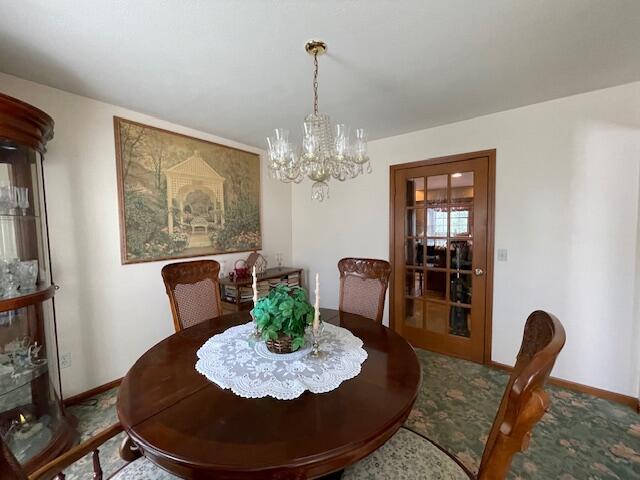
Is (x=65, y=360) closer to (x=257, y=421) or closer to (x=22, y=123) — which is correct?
(x=22, y=123)

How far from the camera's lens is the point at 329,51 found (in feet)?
5.38

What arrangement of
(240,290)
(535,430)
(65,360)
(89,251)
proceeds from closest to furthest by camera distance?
(535,430)
(65,360)
(89,251)
(240,290)

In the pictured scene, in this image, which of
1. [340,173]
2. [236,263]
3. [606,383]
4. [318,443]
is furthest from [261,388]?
[606,383]

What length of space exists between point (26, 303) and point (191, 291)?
83cm

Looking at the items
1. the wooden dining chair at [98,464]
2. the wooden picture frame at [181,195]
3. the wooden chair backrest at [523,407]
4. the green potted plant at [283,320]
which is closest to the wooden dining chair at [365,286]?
the green potted plant at [283,320]

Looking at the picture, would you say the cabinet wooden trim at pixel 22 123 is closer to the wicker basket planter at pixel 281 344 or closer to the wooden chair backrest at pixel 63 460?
the wooden chair backrest at pixel 63 460

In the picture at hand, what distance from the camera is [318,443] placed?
802mm

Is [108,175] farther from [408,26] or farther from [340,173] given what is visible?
[408,26]

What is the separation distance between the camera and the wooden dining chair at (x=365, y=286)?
6.79 ft

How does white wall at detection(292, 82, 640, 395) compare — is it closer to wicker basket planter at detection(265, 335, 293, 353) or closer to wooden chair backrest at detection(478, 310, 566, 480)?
wooden chair backrest at detection(478, 310, 566, 480)

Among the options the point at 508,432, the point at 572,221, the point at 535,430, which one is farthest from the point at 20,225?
the point at 572,221

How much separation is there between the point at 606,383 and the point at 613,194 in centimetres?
147

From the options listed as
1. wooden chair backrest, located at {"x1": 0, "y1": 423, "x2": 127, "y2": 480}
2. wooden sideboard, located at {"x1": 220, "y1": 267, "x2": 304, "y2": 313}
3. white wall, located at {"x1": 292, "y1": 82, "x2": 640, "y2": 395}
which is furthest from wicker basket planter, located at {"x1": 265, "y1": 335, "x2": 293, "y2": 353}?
white wall, located at {"x1": 292, "y1": 82, "x2": 640, "y2": 395}

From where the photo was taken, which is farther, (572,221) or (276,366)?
(572,221)
